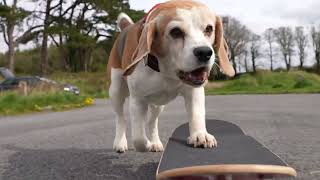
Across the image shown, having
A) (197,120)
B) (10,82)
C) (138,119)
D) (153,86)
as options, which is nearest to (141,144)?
(138,119)

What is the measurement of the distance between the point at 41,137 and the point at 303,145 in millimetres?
3520

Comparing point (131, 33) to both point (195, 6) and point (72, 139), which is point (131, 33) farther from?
point (72, 139)

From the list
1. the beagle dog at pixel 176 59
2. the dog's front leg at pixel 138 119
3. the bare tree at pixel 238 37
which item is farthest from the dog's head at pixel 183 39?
the bare tree at pixel 238 37

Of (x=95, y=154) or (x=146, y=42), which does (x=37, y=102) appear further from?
(x=146, y=42)

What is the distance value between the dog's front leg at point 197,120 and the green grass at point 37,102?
11991 millimetres

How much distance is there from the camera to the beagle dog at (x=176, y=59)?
3209 mm

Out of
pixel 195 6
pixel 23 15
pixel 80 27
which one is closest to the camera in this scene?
pixel 195 6

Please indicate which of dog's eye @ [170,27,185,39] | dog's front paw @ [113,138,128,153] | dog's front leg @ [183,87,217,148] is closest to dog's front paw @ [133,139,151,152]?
dog's front leg @ [183,87,217,148]

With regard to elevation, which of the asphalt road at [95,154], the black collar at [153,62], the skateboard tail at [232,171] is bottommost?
the asphalt road at [95,154]

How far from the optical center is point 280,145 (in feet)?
18.0

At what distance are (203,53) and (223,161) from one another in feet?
2.54

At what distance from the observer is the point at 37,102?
16.9m

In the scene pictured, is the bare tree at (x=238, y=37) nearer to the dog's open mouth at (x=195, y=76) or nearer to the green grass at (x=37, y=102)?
the green grass at (x=37, y=102)

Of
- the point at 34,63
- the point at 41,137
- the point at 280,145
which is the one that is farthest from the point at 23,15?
the point at 280,145
